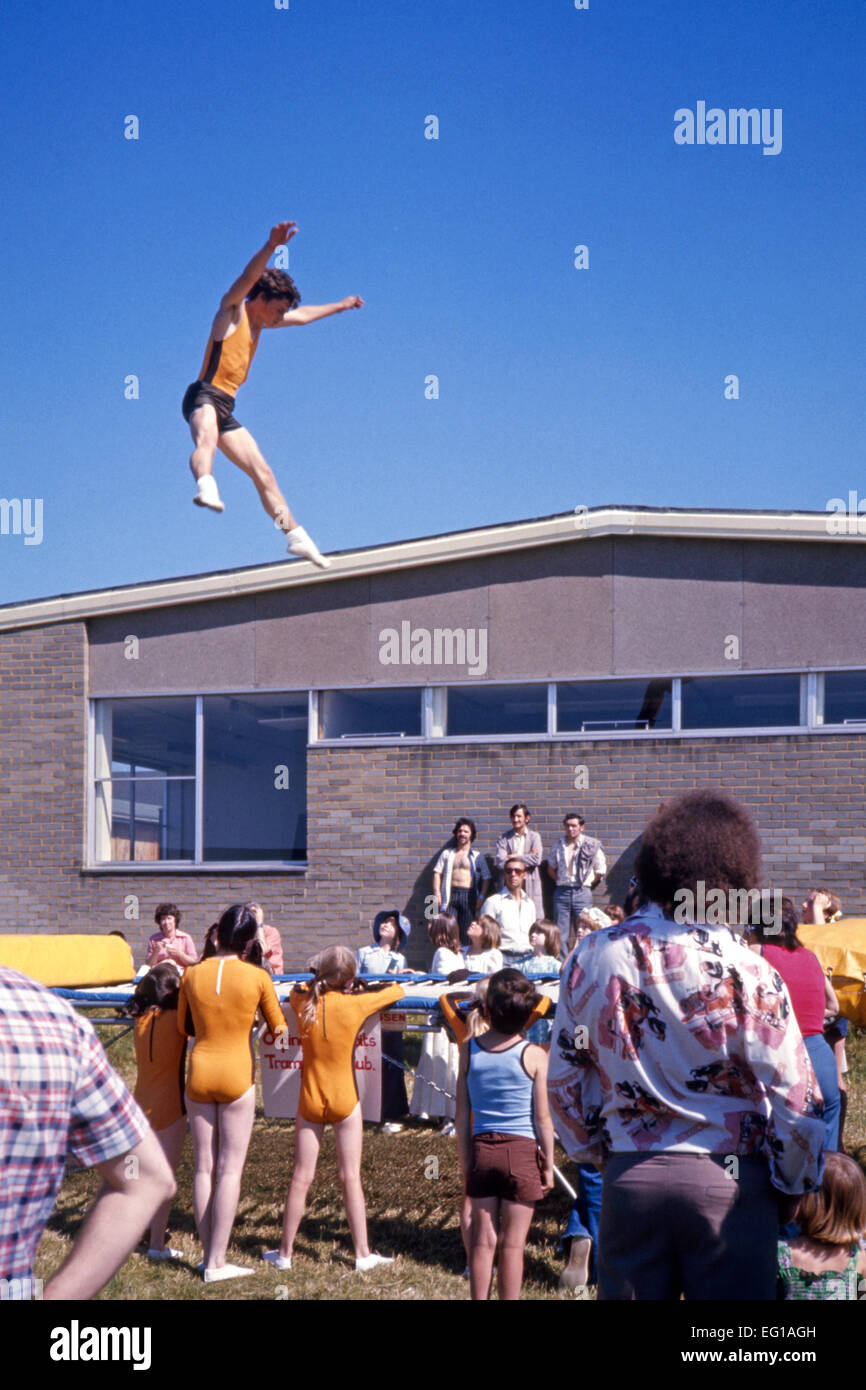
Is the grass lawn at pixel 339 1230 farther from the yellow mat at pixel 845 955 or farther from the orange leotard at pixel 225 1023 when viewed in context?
the orange leotard at pixel 225 1023

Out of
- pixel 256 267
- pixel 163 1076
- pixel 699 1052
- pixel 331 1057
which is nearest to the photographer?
pixel 699 1052

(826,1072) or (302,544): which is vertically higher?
(302,544)

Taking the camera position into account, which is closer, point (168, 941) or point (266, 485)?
point (266, 485)

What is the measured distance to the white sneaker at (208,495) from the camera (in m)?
5.06

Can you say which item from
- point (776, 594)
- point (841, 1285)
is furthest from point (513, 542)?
point (841, 1285)

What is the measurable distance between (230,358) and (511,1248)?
3661 mm

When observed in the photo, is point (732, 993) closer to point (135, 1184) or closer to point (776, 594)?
point (135, 1184)

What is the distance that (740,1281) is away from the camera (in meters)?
2.81

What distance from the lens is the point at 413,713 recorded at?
1472 centimetres

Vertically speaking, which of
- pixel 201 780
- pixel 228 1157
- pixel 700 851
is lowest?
pixel 228 1157

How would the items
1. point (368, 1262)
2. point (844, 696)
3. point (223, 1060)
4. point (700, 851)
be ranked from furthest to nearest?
point (844, 696) → point (368, 1262) → point (223, 1060) → point (700, 851)

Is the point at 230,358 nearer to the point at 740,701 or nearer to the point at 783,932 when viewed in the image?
the point at 783,932

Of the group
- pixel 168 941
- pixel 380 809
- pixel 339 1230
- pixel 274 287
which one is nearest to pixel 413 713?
pixel 380 809
